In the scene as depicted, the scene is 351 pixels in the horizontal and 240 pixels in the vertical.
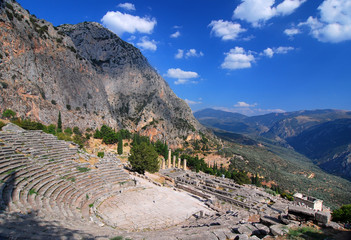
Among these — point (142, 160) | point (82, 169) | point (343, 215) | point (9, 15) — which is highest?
point (9, 15)

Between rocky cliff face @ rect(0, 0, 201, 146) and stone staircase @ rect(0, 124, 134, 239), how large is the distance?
1504 inches

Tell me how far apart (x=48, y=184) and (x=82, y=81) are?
229 ft

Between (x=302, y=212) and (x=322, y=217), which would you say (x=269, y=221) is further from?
(x=322, y=217)

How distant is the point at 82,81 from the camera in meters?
78.1

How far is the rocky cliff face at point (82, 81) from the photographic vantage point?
180ft

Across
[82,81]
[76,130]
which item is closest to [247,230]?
[76,130]

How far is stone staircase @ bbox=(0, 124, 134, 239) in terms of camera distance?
10663mm

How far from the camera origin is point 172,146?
9494 centimetres

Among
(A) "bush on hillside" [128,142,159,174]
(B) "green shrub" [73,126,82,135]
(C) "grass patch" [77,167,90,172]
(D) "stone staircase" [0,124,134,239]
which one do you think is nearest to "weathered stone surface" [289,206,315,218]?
(D) "stone staircase" [0,124,134,239]

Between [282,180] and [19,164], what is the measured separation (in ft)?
255

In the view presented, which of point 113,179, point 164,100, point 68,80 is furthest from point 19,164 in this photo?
point 164,100

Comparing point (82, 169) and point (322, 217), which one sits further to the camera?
point (82, 169)

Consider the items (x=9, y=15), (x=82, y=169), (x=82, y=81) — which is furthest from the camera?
(x=82, y=81)

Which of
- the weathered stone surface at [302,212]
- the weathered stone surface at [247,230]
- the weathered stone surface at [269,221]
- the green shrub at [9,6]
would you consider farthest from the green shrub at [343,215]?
the green shrub at [9,6]
